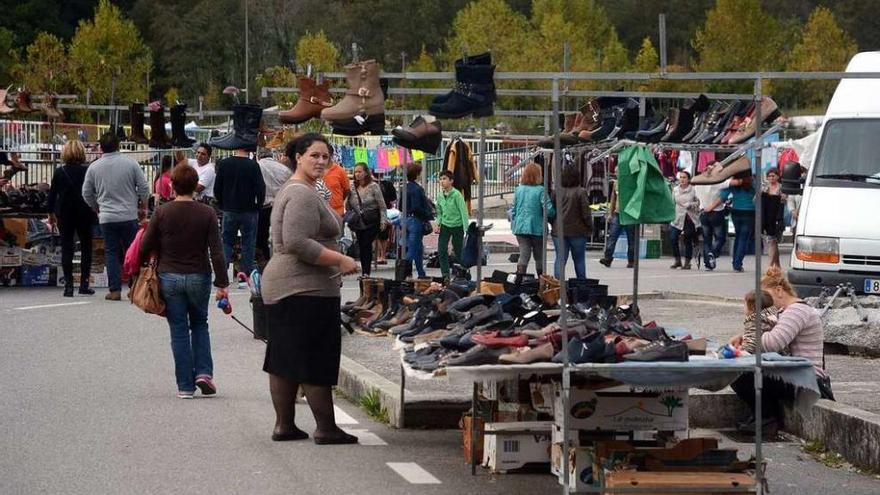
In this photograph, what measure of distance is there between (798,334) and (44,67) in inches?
2010

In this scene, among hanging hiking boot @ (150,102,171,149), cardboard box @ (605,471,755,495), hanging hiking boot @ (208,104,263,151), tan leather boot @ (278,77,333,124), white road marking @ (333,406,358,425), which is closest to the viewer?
cardboard box @ (605,471,755,495)

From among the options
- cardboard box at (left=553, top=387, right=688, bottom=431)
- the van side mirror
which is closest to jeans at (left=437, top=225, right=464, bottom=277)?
the van side mirror

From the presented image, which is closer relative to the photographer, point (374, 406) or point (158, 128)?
A: point (374, 406)

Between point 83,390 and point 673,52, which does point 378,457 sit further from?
point 673,52

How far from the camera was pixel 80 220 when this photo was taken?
785 inches

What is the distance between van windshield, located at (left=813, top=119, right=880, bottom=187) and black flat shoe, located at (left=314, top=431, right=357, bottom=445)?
29.9 ft

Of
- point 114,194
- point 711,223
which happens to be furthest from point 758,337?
point 711,223

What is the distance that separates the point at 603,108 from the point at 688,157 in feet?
66.9

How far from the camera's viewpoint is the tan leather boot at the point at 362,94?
12.5 metres

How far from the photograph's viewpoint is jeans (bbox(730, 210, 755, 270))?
1020 inches

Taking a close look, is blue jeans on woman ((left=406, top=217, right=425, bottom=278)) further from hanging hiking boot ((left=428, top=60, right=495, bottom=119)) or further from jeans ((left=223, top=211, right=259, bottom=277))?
hanging hiking boot ((left=428, top=60, right=495, bottom=119))

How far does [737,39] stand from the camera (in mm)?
68375

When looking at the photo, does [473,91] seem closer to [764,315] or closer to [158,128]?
[764,315]

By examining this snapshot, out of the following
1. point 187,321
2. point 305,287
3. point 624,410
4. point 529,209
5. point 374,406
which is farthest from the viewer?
point 529,209
